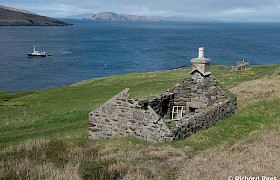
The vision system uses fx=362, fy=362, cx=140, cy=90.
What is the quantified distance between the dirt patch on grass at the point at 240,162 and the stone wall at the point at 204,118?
384cm

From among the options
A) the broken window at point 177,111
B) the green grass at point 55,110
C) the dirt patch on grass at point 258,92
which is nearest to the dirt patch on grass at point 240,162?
the broken window at point 177,111

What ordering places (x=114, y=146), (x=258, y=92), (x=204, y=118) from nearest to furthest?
1. (x=114, y=146)
2. (x=204, y=118)
3. (x=258, y=92)

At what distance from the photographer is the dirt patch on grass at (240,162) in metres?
13.0

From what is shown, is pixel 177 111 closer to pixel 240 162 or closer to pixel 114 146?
pixel 114 146

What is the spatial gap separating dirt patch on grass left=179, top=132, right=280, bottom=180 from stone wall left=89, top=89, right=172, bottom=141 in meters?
4.23

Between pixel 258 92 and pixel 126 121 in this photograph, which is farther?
pixel 258 92

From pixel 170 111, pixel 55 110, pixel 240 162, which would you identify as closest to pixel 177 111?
pixel 170 111

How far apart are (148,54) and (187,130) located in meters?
117

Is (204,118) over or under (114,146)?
over

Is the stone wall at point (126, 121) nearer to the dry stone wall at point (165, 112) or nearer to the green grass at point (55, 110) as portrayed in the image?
the dry stone wall at point (165, 112)

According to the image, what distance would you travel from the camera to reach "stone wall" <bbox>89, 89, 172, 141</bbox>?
20.1 metres

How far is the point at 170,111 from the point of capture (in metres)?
26.4

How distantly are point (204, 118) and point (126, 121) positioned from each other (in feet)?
16.2

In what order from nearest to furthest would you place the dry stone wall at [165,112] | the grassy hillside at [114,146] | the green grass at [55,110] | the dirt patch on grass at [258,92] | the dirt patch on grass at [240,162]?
the dirt patch on grass at [240,162]
the grassy hillside at [114,146]
the dry stone wall at [165,112]
the green grass at [55,110]
the dirt patch on grass at [258,92]
